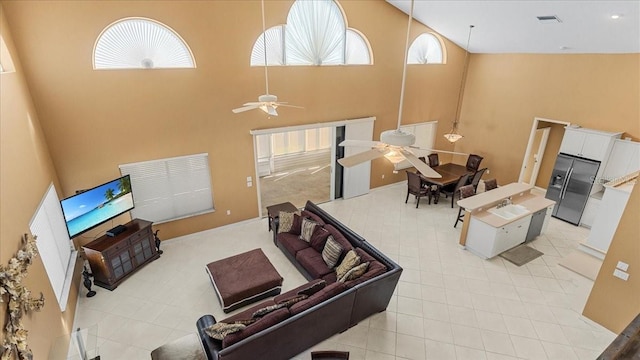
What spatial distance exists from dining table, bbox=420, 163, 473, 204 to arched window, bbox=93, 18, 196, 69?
6196 millimetres

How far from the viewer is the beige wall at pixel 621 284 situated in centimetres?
424

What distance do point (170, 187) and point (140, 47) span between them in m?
2.67

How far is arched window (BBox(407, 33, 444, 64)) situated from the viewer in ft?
28.5

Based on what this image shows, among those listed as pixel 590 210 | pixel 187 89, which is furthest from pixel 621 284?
pixel 187 89

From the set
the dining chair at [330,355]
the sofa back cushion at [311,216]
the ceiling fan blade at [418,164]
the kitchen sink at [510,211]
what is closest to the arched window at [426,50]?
the kitchen sink at [510,211]

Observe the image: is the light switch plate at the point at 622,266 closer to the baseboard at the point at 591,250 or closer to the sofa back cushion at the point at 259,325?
the baseboard at the point at 591,250

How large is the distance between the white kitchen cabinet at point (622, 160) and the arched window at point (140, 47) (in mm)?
8899

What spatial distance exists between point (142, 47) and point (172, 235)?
375 centimetres

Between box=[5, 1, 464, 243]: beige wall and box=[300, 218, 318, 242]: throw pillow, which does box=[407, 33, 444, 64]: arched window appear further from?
box=[300, 218, 318, 242]: throw pillow

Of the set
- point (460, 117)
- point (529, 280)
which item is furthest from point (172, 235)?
point (460, 117)

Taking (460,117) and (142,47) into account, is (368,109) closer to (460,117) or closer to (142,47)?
(460,117)

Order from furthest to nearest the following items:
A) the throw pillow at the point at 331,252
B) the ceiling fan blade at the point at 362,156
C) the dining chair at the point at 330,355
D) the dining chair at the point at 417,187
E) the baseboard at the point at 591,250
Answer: the dining chair at the point at 417,187, the baseboard at the point at 591,250, the throw pillow at the point at 331,252, the ceiling fan blade at the point at 362,156, the dining chair at the point at 330,355

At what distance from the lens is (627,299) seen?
4.42 metres

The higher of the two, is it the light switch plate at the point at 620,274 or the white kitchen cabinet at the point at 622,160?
the white kitchen cabinet at the point at 622,160
